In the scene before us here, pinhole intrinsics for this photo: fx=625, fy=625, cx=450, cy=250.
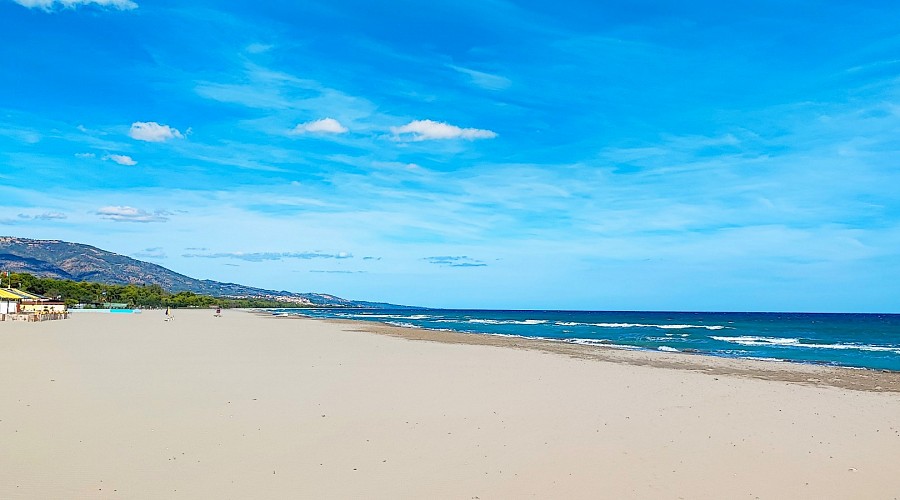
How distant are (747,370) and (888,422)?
10769 millimetres

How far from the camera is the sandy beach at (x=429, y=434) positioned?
7.23m

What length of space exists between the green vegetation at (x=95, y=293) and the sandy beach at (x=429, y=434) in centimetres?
7020

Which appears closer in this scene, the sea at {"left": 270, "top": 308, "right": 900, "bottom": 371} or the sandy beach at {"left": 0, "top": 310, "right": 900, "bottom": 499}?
the sandy beach at {"left": 0, "top": 310, "right": 900, "bottom": 499}

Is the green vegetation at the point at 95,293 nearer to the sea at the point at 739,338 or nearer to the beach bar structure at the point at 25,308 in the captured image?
the beach bar structure at the point at 25,308

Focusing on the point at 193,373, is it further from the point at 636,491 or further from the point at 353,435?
the point at 636,491

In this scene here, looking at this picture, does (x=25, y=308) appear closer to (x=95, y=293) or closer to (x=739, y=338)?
(x=95, y=293)

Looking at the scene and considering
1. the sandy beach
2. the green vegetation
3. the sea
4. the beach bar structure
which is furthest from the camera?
the green vegetation

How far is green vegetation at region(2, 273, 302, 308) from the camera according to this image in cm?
8669

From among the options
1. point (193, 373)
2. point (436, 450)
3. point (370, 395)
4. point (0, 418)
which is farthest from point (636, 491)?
point (193, 373)

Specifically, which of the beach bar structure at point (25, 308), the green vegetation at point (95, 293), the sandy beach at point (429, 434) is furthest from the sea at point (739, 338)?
the green vegetation at point (95, 293)

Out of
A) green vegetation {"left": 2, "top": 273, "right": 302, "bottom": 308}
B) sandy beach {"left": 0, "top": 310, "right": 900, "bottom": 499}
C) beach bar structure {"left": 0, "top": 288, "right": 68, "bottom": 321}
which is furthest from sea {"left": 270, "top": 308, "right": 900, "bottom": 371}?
green vegetation {"left": 2, "top": 273, "right": 302, "bottom": 308}

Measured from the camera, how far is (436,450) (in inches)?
348

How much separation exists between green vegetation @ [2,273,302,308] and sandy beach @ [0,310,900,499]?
230ft

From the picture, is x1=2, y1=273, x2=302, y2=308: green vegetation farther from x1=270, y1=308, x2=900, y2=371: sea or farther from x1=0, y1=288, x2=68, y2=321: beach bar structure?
x1=270, y1=308, x2=900, y2=371: sea
